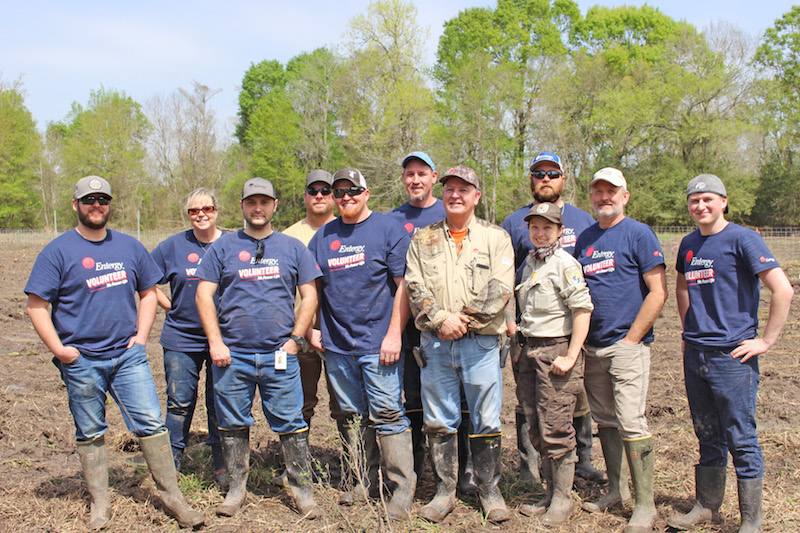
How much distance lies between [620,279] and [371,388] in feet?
6.25

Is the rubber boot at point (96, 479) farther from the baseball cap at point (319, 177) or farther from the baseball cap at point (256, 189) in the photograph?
the baseball cap at point (319, 177)

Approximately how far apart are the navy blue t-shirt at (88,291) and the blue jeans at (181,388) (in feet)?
2.21

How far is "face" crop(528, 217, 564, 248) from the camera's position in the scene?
4133mm

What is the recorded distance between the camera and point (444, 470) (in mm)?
4215

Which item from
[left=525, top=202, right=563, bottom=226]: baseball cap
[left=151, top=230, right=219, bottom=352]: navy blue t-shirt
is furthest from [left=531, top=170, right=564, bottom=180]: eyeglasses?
[left=151, top=230, right=219, bottom=352]: navy blue t-shirt

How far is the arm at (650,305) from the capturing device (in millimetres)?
3951

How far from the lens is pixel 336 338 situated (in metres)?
4.38

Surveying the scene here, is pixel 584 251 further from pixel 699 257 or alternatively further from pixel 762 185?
pixel 762 185

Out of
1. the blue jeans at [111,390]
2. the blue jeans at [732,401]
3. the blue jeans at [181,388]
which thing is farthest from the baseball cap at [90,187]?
the blue jeans at [732,401]

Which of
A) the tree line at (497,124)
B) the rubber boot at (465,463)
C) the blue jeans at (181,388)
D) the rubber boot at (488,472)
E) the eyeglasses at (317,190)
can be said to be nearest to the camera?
the rubber boot at (488,472)

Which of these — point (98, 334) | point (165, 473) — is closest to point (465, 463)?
point (165, 473)

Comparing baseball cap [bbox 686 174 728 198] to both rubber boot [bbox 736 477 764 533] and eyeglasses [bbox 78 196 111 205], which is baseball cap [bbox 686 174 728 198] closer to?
A: rubber boot [bbox 736 477 764 533]

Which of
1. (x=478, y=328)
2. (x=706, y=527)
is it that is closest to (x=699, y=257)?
(x=478, y=328)

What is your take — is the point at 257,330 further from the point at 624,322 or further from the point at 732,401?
the point at 732,401
